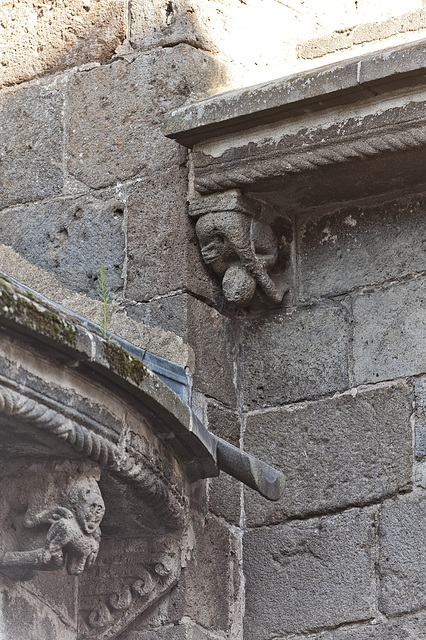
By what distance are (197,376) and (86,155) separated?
0.89 m

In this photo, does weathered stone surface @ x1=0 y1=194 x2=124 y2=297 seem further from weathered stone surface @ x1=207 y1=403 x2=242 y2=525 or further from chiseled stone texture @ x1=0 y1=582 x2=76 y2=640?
chiseled stone texture @ x1=0 y1=582 x2=76 y2=640

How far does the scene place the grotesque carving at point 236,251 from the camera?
411 centimetres

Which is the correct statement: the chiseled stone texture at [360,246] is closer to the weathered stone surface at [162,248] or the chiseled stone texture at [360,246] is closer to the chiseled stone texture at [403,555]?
the weathered stone surface at [162,248]

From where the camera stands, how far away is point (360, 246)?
4211 mm

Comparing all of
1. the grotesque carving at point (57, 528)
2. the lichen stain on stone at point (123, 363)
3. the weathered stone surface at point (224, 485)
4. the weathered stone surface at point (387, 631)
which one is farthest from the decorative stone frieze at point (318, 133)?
the weathered stone surface at point (387, 631)

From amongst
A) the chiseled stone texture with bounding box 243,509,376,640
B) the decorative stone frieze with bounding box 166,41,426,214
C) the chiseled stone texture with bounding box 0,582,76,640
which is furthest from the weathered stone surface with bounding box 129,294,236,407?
the chiseled stone texture with bounding box 0,582,76,640

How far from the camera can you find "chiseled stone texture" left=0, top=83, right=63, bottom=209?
4.53 meters

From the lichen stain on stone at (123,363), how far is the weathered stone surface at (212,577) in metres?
0.71

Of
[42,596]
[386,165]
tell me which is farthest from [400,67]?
[42,596]

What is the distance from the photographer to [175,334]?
159 inches

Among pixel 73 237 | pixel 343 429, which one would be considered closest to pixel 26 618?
pixel 343 429

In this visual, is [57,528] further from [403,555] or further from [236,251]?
[236,251]

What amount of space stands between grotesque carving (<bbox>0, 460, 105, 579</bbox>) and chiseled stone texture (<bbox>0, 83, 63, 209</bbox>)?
136cm

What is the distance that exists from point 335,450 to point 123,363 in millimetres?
923
